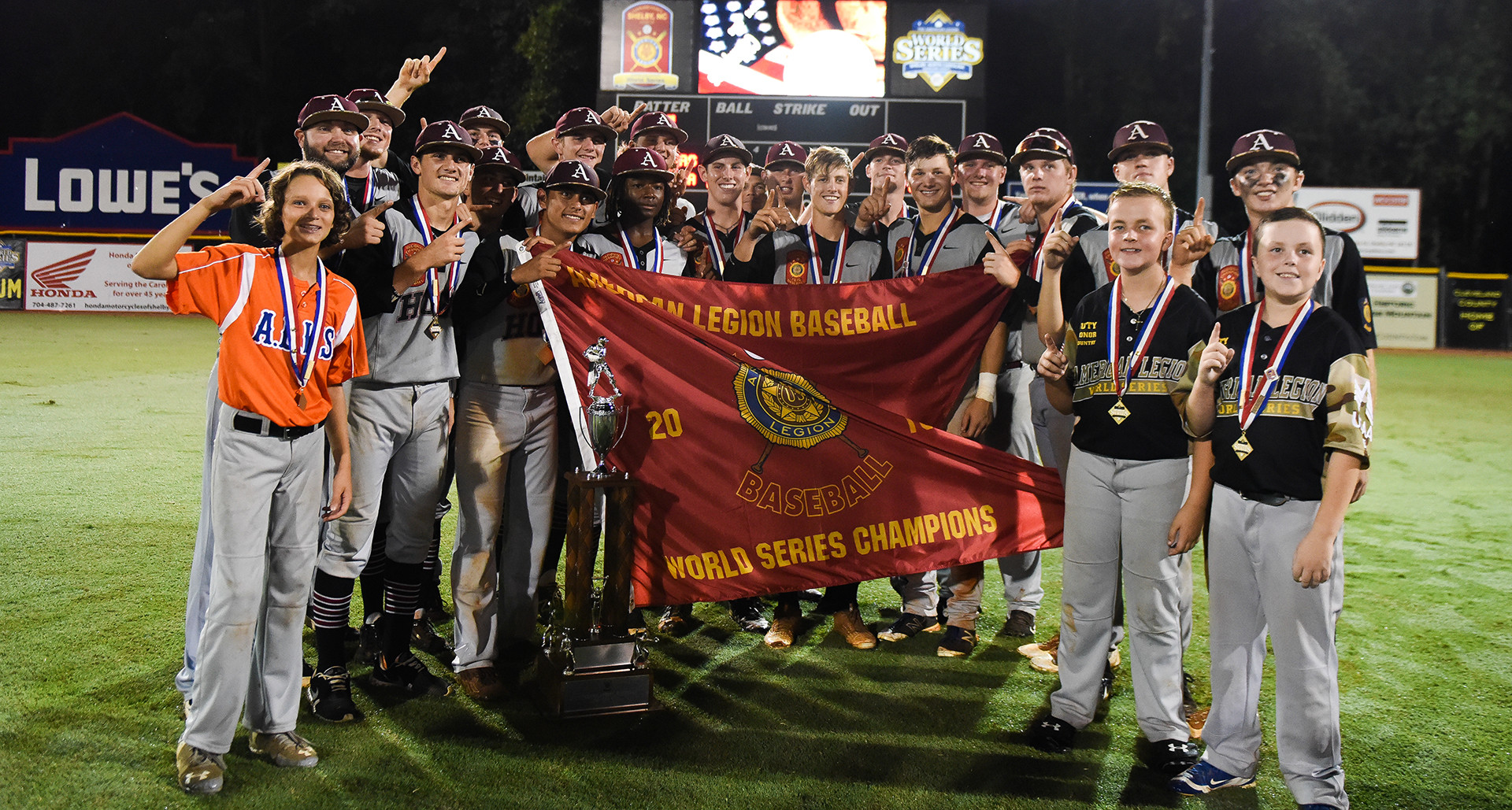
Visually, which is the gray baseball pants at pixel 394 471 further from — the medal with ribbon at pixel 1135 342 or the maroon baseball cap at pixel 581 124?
the medal with ribbon at pixel 1135 342

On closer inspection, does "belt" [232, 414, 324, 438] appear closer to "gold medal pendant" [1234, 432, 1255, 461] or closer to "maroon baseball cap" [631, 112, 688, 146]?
"gold medal pendant" [1234, 432, 1255, 461]

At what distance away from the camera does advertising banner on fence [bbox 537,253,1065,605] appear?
4.71 meters

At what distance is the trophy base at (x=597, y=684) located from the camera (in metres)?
4.32

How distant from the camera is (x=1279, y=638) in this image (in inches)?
139

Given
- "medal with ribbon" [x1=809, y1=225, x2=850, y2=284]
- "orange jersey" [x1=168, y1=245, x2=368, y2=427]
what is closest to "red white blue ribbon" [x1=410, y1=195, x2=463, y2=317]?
"orange jersey" [x1=168, y1=245, x2=368, y2=427]

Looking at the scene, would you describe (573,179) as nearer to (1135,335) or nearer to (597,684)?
(597,684)

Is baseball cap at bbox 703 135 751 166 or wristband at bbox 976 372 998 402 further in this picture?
baseball cap at bbox 703 135 751 166

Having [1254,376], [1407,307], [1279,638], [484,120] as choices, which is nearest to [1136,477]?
[1254,376]

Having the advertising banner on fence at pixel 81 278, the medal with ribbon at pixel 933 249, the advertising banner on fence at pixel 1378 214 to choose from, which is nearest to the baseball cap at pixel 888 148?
the medal with ribbon at pixel 933 249

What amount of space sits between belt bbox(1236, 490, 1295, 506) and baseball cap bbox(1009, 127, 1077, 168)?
2.26 meters

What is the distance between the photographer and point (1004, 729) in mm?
4379

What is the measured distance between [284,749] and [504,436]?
5.02 ft

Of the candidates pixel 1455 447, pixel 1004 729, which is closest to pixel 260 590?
pixel 1004 729

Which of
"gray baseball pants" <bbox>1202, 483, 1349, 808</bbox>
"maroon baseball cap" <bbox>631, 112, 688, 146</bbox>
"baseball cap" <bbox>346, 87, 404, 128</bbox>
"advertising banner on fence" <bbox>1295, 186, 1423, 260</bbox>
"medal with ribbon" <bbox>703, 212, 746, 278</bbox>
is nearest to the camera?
"gray baseball pants" <bbox>1202, 483, 1349, 808</bbox>
